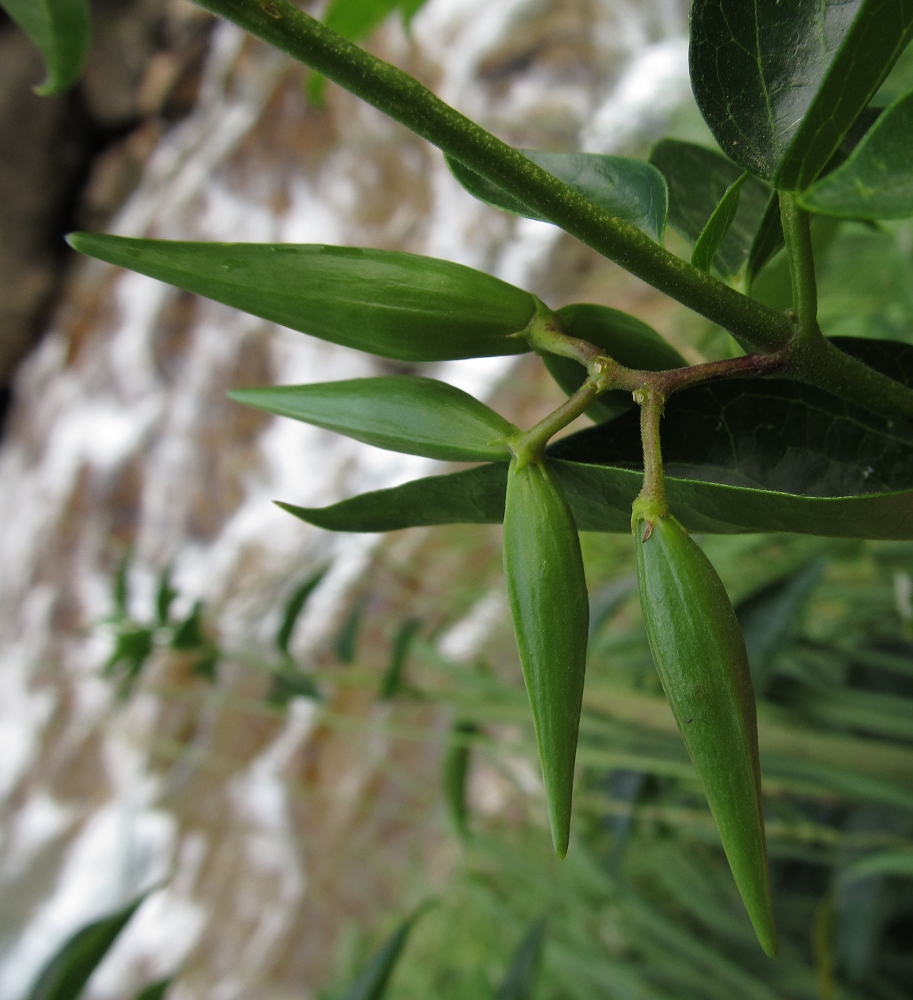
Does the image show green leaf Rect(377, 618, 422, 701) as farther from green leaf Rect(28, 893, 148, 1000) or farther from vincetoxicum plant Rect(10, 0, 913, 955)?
vincetoxicum plant Rect(10, 0, 913, 955)

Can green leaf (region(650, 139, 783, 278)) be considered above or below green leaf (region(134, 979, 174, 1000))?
above

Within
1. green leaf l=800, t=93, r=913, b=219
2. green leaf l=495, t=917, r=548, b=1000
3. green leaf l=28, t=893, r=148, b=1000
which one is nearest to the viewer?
green leaf l=800, t=93, r=913, b=219

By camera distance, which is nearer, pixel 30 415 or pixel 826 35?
pixel 826 35

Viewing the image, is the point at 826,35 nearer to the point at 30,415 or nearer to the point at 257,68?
the point at 257,68

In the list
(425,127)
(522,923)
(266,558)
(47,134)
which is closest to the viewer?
(425,127)

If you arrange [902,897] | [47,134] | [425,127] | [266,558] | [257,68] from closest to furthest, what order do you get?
[425,127], [902,897], [266,558], [257,68], [47,134]

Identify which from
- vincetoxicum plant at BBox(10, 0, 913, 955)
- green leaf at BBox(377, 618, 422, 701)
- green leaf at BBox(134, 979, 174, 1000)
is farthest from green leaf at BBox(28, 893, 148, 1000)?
vincetoxicum plant at BBox(10, 0, 913, 955)

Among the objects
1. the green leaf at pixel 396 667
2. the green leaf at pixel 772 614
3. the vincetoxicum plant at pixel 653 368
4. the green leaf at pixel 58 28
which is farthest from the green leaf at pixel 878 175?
the green leaf at pixel 396 667

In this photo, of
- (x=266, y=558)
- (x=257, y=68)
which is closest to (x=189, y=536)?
(x=266, y=558)
